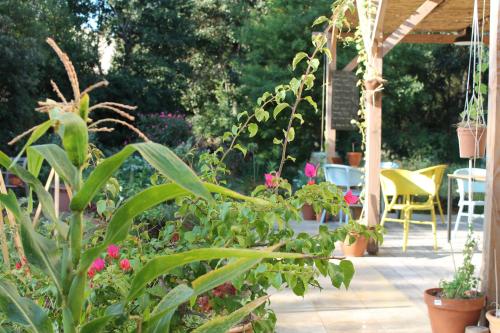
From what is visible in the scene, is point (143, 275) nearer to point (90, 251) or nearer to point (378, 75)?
point (90, 251)

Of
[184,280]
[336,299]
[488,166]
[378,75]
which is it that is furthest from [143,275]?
[378,75]

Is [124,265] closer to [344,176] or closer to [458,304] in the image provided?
[458,304]

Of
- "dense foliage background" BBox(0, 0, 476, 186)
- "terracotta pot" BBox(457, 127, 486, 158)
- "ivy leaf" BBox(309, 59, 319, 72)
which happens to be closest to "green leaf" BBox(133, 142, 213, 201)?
"ivy leaf" BBox(309, 59, 319, 72)

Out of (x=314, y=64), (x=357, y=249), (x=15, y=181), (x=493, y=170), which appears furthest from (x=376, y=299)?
(x=15, y=181)

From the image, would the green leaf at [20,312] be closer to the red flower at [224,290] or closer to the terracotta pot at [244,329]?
the red flower at [224,290]

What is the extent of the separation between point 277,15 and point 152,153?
10834 millimetres

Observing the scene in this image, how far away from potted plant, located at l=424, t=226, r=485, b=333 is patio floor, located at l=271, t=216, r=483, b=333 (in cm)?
31

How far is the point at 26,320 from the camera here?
3.02 feet

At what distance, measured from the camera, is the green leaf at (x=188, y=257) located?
2.68 ft

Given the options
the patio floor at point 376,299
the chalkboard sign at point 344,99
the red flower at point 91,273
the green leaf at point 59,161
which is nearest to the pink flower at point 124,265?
the red flower at point 91,273

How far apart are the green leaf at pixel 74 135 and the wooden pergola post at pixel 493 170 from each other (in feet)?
7.44

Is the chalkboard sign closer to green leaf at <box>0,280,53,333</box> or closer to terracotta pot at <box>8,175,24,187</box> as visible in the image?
terracotta pot at <box>8,175,24,187</box>

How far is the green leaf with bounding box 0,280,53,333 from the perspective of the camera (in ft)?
3.00

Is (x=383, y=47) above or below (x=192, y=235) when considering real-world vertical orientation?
above
